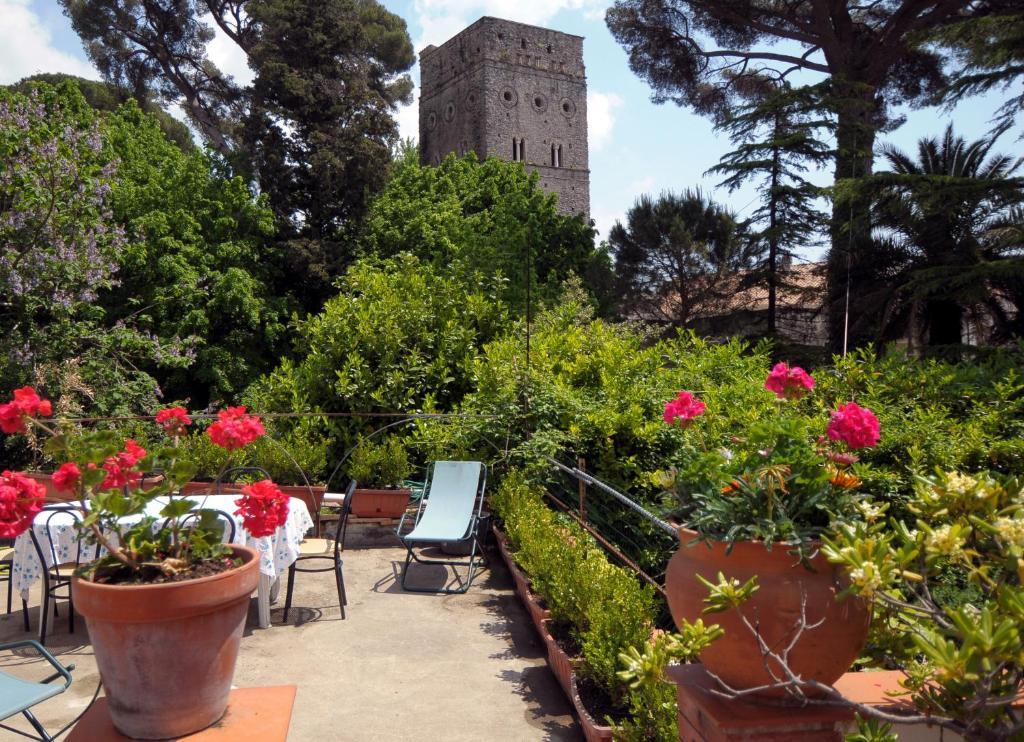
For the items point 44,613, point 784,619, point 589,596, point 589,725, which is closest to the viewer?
point 784,619

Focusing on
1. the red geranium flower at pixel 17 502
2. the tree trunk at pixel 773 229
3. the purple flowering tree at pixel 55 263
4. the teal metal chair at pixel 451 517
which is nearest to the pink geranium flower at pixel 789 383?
the red geranium flower at pixel 17 502

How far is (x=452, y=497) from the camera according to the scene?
585 centimetres

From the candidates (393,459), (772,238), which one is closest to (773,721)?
(393,459)

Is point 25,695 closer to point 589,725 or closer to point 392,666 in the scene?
point 589,725

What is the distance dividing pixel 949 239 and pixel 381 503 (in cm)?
919

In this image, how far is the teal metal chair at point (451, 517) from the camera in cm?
523

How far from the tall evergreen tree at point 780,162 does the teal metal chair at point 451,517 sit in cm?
984

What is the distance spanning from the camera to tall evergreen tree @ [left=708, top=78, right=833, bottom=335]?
→ 13562 mm

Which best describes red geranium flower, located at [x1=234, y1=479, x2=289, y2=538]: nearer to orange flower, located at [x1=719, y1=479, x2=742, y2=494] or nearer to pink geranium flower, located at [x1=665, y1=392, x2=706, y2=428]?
pink geranium flower, located at [x1=665, y1=392, x2=706, y2=428]

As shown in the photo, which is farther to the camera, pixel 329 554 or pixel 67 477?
pixel 329 554

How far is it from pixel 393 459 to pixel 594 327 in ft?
7.21

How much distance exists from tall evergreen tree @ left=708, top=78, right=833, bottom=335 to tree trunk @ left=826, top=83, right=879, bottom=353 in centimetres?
39

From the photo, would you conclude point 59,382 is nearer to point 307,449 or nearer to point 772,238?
point 307,449

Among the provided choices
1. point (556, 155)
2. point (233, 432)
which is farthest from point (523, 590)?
point (556, 155)
